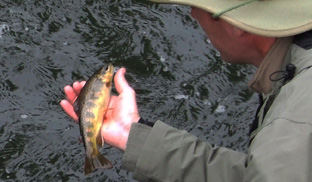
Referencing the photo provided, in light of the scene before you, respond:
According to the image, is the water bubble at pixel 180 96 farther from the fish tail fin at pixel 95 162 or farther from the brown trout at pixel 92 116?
the fish tail fin at pixel 95 162

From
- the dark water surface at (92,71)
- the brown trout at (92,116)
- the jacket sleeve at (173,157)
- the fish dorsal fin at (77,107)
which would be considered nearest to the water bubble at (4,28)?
the dark water surface at (92,71)

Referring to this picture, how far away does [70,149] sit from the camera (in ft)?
15.1

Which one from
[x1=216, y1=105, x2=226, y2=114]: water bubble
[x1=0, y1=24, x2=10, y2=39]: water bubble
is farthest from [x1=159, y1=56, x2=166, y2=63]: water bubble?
[x1=0, y1=24, x2=10, y2=39]: water bubble

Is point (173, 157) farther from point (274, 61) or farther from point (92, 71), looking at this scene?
point (92, 71)

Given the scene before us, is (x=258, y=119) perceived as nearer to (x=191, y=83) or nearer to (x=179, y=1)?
(x=179, y=1)

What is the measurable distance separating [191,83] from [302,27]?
284cm

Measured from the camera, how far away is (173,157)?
252cm

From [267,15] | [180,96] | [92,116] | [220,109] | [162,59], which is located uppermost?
[267,15]

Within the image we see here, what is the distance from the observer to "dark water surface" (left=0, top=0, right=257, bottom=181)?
456cm

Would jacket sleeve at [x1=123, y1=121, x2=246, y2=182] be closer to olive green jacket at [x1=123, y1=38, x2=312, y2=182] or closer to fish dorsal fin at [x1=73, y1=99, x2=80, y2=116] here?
olive green jacket at [x1=123, y1=38, x2=312, y2=182]

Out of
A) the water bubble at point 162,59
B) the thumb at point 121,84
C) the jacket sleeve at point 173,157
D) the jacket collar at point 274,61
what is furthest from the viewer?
the water bubble at point 162,59

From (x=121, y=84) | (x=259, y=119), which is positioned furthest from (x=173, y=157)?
(x=121, y=84)

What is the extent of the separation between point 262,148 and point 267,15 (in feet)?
2.12

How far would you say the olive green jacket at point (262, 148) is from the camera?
210cm
